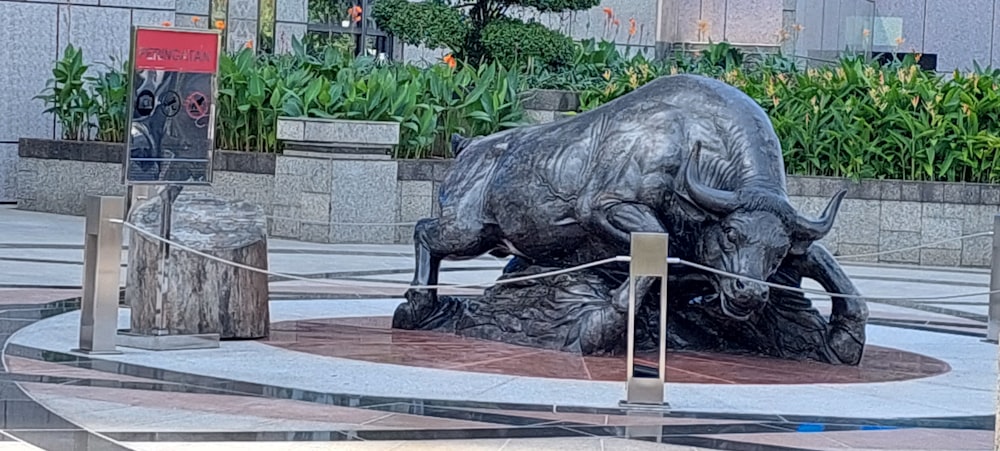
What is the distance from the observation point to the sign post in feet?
31.0

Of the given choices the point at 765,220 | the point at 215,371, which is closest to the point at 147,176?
the point at 215,371

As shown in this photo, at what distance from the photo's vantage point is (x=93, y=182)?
18844mm

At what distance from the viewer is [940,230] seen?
16.9m

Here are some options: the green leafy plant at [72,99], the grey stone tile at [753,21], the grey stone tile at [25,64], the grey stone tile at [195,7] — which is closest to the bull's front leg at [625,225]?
the green leafy plant at [72,99]

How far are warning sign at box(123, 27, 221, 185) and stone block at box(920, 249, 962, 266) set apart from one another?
9.12 meters

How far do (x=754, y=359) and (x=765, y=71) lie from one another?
10.0 m

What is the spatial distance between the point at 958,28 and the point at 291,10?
13105mm

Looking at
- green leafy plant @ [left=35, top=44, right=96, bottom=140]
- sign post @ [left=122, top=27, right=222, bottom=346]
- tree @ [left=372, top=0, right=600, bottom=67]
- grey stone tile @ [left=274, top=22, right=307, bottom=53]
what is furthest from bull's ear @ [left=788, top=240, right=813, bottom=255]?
grey stone tile @ [left=274, top=22, right=307, bottom=53]

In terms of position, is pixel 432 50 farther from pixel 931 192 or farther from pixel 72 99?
pixel 931 192

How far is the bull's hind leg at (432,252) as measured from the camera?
10.1 meters

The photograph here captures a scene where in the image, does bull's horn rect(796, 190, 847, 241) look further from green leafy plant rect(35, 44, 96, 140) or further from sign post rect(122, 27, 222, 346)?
green leafy plant rect(35, 44, 96, 140)

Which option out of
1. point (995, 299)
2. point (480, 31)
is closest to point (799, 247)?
point (995, 299)

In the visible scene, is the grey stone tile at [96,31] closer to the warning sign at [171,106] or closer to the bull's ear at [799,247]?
the warning sign at [171,106]

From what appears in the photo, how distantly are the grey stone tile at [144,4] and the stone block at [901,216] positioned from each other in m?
9.13
